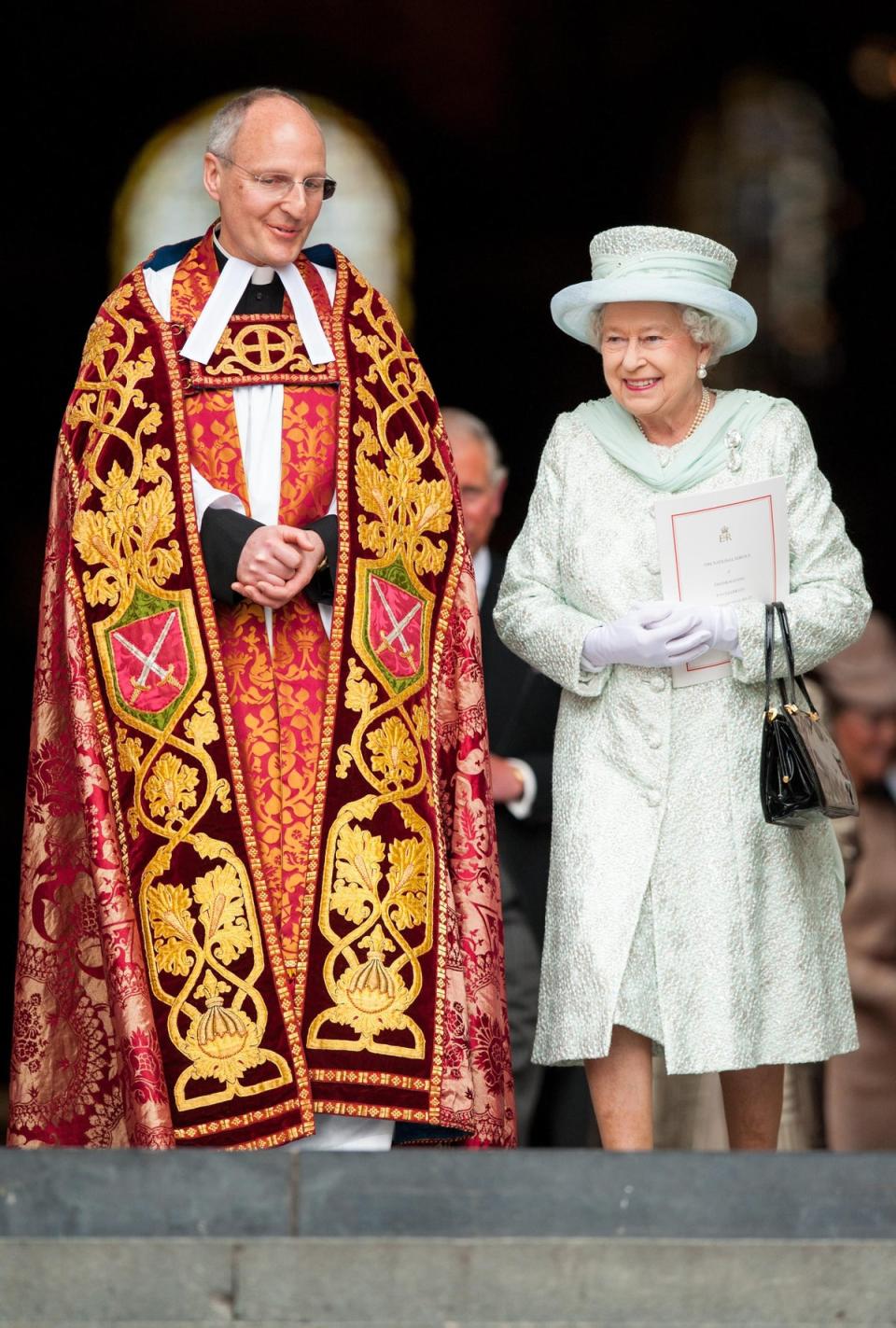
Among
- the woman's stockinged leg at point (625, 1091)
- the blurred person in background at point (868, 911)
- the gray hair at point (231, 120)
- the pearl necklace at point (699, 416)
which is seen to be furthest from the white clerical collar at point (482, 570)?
the woman's stockinged leg at point (625, 1091)

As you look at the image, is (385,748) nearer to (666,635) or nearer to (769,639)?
(666,635)

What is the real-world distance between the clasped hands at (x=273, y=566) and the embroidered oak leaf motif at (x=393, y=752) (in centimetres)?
32

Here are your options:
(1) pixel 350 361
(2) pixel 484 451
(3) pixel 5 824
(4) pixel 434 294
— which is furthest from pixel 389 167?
(1) pixel 350 361

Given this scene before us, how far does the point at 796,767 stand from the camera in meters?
4.95

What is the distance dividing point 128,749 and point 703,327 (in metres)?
1.39

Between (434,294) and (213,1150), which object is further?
(434,294)

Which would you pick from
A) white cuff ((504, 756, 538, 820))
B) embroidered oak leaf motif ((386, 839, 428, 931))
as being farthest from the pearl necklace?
Answer: white cuff ((504, 756, 538, 820))

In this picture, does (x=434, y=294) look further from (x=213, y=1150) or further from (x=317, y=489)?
(x=213, y=1150)

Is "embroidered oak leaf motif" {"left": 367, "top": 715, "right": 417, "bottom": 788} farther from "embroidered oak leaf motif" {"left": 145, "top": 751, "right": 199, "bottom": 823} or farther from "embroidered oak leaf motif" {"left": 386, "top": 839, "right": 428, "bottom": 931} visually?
"embroidered oak leaf motif" {"left": 145, "top": 751, "right": 199, "bottom": 823}

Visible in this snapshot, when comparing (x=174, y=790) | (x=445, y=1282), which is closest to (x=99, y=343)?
(x=174, y=790)

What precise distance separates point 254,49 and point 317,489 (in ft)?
22.1

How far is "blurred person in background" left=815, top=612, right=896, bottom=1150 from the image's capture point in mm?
7926

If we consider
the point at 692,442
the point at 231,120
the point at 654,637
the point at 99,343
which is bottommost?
the point at 654,637

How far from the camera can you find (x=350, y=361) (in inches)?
208
